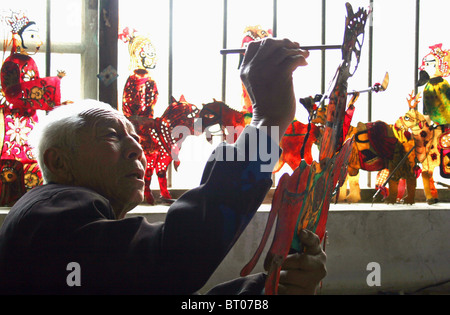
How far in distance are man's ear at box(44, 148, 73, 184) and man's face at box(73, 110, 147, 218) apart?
16mm

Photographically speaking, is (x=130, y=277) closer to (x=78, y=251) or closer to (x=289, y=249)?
(x=78, y=251)

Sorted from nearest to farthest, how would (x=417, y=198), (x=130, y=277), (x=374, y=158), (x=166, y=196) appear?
(x=130, y=277)
(x=166, y=196)
(x=374, y=158)
(x=417, y=198)

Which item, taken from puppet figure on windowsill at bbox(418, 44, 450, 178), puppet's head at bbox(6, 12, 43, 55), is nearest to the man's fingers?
puppet's head at bbox(6, 12, 43, 55)

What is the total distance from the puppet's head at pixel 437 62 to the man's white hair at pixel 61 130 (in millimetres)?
2745

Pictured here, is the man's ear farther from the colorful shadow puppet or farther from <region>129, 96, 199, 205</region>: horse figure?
<region>129, 96, 199, 205</region>: horse figure

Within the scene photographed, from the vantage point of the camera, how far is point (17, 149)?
2.63m

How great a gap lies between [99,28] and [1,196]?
1093mm

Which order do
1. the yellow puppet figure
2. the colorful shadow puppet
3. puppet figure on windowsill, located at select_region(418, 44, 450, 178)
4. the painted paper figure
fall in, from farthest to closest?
puppet figure on windowsill, located at select_region(418, 44, 450, 178)
the yellow puppet figure
the painted paper figure
the colorful shadow puppet

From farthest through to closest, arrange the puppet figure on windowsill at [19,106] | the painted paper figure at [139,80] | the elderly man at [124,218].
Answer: the painted paper figure at [139,80]
the puppet figure on windowsill at [19,106]
the elderly man at [124,218]

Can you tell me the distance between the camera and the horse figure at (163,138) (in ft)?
9.16

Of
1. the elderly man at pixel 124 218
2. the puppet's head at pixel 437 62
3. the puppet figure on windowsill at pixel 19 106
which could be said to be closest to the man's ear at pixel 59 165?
the elderly man at pixel 124 218

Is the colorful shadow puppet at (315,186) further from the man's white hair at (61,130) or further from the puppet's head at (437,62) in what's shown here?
the puppet's head at (437,62)

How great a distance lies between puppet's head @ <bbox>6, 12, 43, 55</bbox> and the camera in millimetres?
2625
